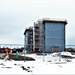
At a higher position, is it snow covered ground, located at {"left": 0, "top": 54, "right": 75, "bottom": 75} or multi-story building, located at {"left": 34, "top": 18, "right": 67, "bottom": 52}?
multi-story building, located at {"left": 34, "top": 18, "right": 67, "bottom": 52}

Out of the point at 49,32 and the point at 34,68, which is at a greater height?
the point at 49,32

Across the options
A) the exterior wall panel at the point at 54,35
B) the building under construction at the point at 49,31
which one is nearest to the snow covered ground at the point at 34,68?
the building under construction at the point at 49,31

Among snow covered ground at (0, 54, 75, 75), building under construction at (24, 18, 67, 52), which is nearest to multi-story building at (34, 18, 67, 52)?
building under construction at (24, 18, 67, 52)

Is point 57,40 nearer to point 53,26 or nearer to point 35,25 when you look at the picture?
point 53,26

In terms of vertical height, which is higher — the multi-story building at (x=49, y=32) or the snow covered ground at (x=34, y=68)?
the multi-story building at (x=49, y=32)

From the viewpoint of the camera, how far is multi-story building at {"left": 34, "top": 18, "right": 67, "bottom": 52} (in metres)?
37.0

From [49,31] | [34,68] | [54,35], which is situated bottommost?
[34,68]

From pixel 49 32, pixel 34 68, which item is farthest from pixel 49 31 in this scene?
pixel 34 68

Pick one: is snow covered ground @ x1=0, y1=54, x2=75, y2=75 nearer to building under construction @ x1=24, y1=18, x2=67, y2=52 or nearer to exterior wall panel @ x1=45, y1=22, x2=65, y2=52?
building under construction @ x1=24, y1=18, x2=67, y2=52

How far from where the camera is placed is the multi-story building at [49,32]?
3700 cm

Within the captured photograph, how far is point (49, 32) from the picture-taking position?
3762 centimetres

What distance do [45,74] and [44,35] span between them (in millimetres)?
32455

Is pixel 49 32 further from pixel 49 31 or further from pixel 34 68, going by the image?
pixel 34 68

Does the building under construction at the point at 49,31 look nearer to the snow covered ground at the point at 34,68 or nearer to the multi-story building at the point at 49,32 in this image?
the multi-story building at the point at 49,32
